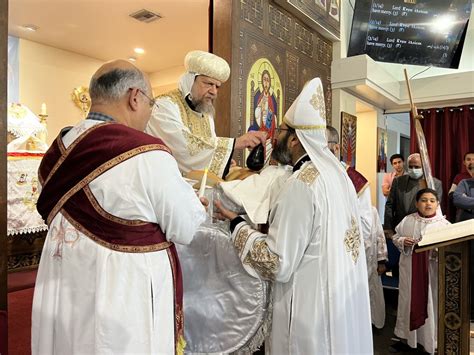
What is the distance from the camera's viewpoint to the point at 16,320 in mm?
3672

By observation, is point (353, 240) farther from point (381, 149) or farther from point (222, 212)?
point (381, 149)

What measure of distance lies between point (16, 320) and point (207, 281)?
2355 millimetres

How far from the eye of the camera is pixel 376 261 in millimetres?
4695

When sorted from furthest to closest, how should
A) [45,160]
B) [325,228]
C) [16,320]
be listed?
[16,320], [325,228], [45,160]

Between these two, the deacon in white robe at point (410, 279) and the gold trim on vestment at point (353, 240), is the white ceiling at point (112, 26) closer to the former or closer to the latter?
the deacon in white robe at point (410, 279)

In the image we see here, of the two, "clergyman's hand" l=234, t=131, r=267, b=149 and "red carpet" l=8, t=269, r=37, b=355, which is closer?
"clergyman's hand" l=234, t=131, r=267, b=149

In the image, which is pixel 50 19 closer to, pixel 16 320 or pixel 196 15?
pixel 196 15

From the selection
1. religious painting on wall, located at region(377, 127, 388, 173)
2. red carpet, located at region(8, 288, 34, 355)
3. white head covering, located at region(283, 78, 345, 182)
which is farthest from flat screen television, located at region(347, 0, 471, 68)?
red carpet, located at region(8, 288, 34, 355)

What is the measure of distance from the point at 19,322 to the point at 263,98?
3.39 meters

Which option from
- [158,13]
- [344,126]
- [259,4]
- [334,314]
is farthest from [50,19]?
[334,314]

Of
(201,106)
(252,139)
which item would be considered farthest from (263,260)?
(201,106)

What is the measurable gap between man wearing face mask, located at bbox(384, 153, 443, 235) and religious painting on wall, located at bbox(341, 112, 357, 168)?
1.10 m

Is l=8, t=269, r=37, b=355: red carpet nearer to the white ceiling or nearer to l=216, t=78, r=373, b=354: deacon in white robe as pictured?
l=216, t=78, r=373, b=354: deacon in white robe

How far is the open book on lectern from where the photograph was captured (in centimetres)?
257
